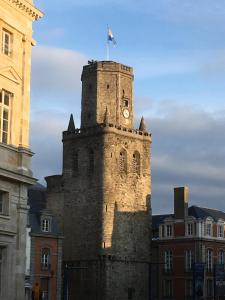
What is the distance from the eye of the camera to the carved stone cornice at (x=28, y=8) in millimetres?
28759

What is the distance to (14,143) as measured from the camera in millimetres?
28156

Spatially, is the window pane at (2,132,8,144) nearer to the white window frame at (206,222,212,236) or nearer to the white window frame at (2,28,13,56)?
the white window frame at (2,28,13,56)

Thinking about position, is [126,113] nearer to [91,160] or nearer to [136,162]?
[136,162]

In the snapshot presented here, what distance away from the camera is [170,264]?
7306 cm

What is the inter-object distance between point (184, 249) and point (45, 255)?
17.1 metres

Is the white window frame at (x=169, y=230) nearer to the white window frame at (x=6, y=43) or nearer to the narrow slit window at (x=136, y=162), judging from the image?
the narrow slit window at (x=136, y=162)

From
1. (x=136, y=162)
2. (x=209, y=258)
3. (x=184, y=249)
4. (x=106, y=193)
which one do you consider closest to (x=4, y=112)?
(x=106, y=193)

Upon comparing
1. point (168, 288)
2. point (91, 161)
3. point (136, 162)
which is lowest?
point (168, 288)

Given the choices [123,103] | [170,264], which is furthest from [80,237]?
[123,103]

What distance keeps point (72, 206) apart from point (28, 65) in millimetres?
47455

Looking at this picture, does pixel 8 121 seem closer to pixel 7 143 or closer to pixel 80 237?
pixel 7 143

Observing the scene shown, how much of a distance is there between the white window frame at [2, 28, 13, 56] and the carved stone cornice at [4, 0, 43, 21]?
1.18 meters

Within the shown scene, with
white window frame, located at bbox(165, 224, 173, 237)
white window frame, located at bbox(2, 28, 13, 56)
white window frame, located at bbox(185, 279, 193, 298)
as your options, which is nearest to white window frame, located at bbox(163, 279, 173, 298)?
white window frame, located at bbox(185, 279, 193, 298)

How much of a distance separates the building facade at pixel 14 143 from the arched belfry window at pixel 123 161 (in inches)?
1839
